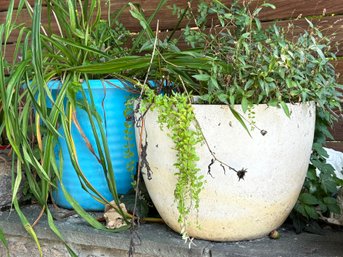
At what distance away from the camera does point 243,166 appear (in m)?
1.59

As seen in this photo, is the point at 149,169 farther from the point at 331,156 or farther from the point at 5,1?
the point at 5,1

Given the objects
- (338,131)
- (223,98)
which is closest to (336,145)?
(338,131)

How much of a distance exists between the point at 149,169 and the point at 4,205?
0.77 metres

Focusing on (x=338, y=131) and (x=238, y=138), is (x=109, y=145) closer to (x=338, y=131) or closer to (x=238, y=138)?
(x=238, y=138)

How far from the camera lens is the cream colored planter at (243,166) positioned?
1581mm

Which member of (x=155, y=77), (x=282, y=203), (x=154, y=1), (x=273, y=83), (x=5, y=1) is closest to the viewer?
(x=273, y=83)

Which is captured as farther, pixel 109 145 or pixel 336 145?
pixel 336 145

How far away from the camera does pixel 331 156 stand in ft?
6.70

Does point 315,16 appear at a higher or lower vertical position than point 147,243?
higher

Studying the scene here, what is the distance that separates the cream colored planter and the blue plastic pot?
1.01 feet

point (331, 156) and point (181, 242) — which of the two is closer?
point (181, 242)

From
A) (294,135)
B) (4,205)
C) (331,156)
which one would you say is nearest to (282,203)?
(294,135)

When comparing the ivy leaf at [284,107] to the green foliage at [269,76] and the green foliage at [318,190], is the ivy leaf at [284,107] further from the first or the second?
the green foliage at [318,190]

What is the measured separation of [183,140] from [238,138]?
6.2 inches
